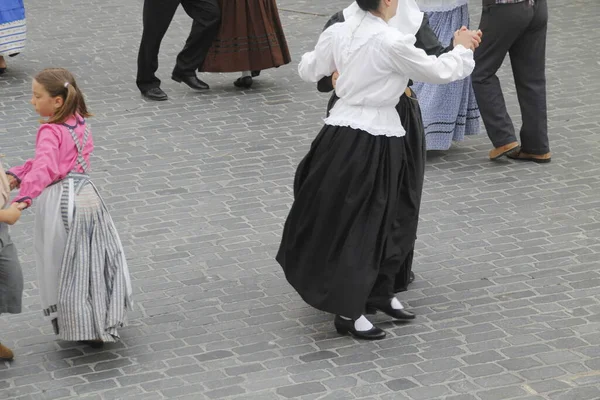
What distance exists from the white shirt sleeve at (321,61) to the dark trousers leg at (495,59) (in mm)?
2381

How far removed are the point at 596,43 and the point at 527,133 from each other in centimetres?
333

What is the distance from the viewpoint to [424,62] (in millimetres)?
5160

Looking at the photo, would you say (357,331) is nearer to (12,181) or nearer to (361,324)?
(361,324)

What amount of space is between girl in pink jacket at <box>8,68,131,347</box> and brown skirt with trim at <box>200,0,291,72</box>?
13.9 feet

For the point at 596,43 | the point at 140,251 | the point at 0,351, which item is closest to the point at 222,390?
the point at 0,351

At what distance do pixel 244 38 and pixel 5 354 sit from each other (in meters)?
4.65

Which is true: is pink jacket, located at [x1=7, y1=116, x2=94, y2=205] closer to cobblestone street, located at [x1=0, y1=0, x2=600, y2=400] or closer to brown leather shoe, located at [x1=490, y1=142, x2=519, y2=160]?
cobblestone street, located at [x1=0, y1=0, x2=600, y2=400]

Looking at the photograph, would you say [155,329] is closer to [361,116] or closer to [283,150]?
[361,116]

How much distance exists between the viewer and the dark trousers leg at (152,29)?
9289 mm

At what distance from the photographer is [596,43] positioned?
1078 cm

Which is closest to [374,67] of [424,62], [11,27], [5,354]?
[424,62]

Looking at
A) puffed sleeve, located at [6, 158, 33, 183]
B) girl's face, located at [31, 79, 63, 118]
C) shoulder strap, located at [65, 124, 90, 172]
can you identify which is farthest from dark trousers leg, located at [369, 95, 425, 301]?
puffed sleeve, located at [6, 158, 33, 183]

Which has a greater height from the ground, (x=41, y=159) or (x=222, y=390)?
(x=41, y=159)

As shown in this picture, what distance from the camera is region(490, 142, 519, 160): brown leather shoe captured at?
25.7 feet
